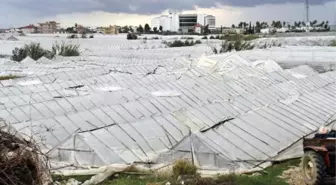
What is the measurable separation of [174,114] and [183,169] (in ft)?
14.2

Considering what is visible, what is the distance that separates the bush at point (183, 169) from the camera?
10.2 metres

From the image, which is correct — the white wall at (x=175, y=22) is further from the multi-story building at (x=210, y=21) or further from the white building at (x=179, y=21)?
the multi-story building at (x=210, y=21)

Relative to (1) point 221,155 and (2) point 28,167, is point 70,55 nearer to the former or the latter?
(1) point 221,155

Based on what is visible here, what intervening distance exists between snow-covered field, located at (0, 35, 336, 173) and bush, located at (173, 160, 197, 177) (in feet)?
3.32

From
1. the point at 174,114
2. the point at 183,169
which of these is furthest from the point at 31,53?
the point at 183,169

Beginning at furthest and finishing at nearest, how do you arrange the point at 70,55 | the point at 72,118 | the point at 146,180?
the point at 70,55 < the point at 72,118 < the point at 146,180

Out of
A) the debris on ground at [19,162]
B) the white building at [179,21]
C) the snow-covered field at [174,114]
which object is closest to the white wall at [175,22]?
the white building at [179,21]

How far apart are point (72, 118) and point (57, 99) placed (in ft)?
9.40

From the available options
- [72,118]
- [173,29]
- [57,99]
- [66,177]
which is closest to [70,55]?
[57,99]

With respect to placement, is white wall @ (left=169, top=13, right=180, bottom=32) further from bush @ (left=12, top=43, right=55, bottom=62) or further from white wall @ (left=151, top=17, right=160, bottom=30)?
bush @ (left=12, top=43, right=55, bottom=62)

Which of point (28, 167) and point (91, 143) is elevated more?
point (28, 167)

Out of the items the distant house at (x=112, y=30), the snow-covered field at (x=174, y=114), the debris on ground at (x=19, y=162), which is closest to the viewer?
the debris on ground at (x=19, y=162)

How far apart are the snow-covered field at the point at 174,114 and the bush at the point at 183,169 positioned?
3.32ft

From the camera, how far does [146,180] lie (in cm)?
1055
